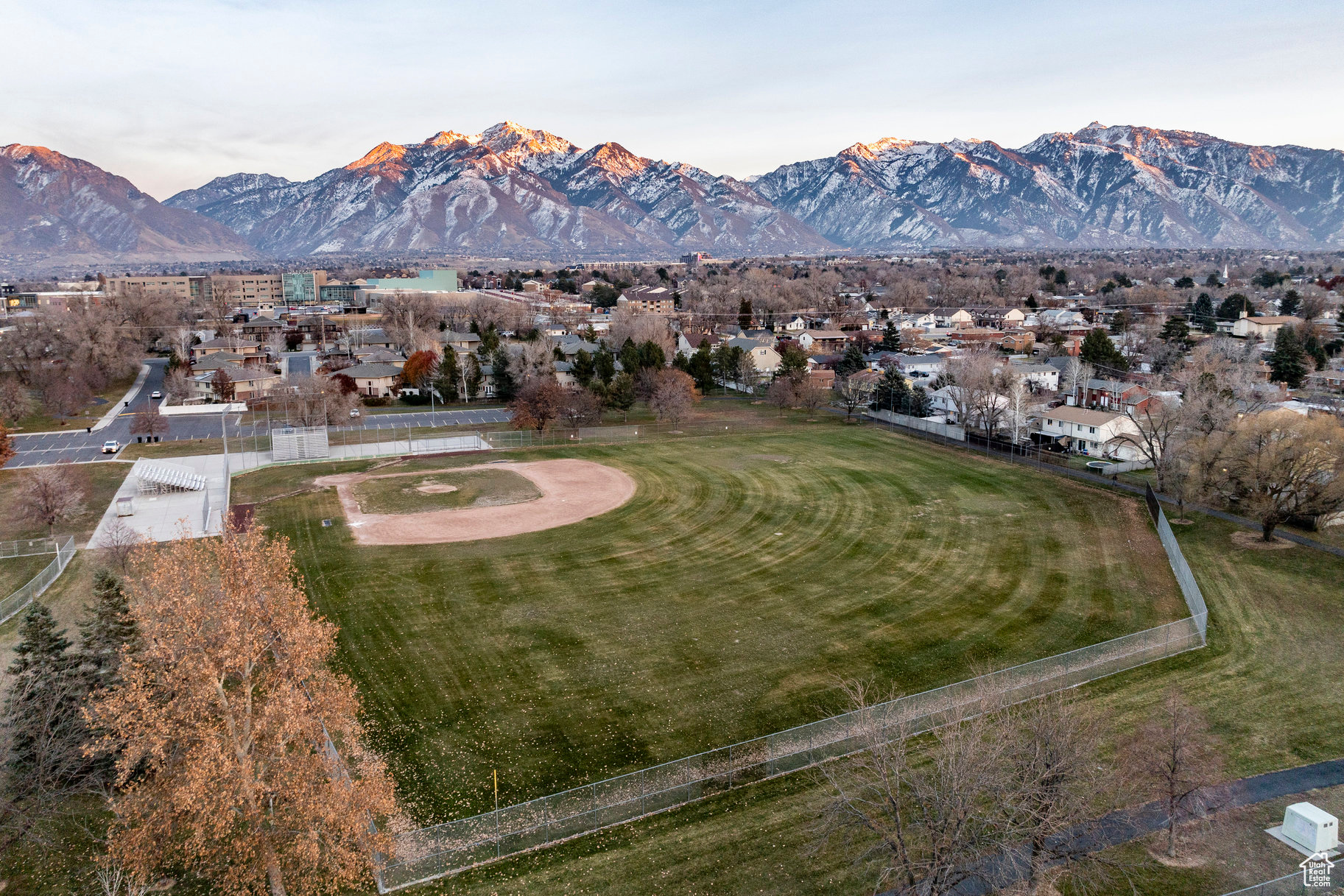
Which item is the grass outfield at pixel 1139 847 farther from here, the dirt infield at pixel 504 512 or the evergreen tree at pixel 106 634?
the dirt infield at pixel 504 512

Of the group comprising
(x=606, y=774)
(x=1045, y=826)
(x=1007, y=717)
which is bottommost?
(x=606, y=774)

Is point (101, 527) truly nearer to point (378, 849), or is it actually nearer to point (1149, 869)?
point (378, 849)

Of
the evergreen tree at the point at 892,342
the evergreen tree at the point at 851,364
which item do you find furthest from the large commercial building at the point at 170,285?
the evergreen tree at the point at 851,364

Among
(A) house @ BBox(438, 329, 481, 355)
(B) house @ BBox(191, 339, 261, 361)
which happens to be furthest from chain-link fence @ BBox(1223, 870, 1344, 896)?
(B) house @ BBox(191, 339, 261, 361)

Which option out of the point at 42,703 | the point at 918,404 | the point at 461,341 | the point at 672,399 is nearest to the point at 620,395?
the point at 672,399

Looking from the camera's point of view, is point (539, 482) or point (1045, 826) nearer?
point (1045, 826)

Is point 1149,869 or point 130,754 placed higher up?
point 130,754

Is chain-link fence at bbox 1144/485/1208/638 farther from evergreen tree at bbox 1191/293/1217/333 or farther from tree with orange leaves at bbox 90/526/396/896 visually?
evergreen tree at bbox 1191/293/1217/333

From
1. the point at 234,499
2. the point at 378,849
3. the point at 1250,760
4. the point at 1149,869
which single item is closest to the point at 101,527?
the point at 234,499
